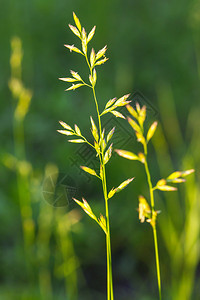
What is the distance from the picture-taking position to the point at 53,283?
157cm

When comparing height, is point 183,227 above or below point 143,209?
below

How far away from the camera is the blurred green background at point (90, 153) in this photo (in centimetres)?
126

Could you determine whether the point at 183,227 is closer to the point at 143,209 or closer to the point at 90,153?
the point at 90,153

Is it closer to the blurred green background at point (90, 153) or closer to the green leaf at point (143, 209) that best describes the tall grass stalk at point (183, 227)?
the blurred green background at point (90, 153)

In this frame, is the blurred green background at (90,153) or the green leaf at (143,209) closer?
the green leaf at (143,209)

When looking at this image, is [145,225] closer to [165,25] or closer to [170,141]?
[170,141]

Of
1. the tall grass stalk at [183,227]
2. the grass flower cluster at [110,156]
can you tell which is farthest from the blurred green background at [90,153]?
the grass flower cluster at [110,156]

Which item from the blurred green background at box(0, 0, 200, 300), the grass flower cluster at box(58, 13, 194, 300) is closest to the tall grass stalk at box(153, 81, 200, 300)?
the blurred green background at box(0, 0, 200, 300)

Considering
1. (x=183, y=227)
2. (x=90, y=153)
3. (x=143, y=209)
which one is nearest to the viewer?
(x=143, y=209)

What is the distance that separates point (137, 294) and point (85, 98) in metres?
1.70

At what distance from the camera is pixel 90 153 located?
1.07 m

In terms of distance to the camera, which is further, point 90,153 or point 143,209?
point 90,153

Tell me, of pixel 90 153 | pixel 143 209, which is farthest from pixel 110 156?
pixel 90 153

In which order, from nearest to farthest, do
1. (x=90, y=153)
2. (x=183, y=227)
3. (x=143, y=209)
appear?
(x=143, y=209), (x=90, y=153), (x=183, y=227)
